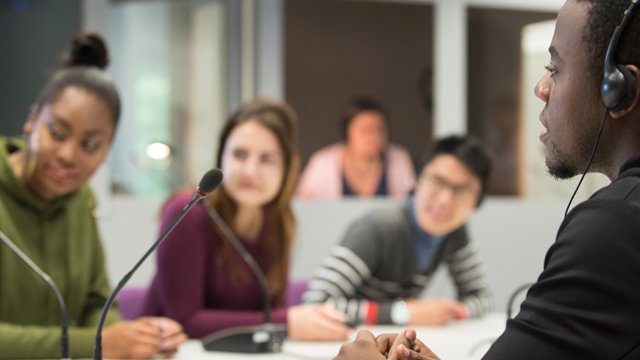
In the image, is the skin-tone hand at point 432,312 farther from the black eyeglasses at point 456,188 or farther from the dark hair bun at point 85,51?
the dark hair bun at point 85,51

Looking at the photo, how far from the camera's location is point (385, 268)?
3137 millimetres

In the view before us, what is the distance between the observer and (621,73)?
1.07m

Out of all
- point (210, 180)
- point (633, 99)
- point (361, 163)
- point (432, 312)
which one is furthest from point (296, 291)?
point (633, 99)

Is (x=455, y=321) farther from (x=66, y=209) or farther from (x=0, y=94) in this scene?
(x=0, y=94)

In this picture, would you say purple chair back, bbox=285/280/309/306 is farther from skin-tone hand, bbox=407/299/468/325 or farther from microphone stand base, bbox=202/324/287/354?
microphone stand base, bbox=202/324/287/354

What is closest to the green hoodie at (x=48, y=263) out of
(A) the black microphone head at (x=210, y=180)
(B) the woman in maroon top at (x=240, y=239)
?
(B) the woman in maroon top at (x=240, y=239)

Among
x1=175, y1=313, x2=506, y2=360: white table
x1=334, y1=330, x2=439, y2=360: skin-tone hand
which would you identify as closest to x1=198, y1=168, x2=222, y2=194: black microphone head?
x1=334, y1=330, x2=439, y2=360: skin-tone hand

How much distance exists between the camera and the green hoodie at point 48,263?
2.15m

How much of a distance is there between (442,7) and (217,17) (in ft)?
3.93

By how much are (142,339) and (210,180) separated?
767mm

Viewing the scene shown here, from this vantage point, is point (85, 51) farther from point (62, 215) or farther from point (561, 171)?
point (561, 171)

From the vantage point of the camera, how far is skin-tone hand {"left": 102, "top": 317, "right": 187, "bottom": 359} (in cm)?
196

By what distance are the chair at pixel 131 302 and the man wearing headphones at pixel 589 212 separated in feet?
5.56

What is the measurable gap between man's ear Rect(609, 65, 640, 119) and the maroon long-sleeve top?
1.60 metres
